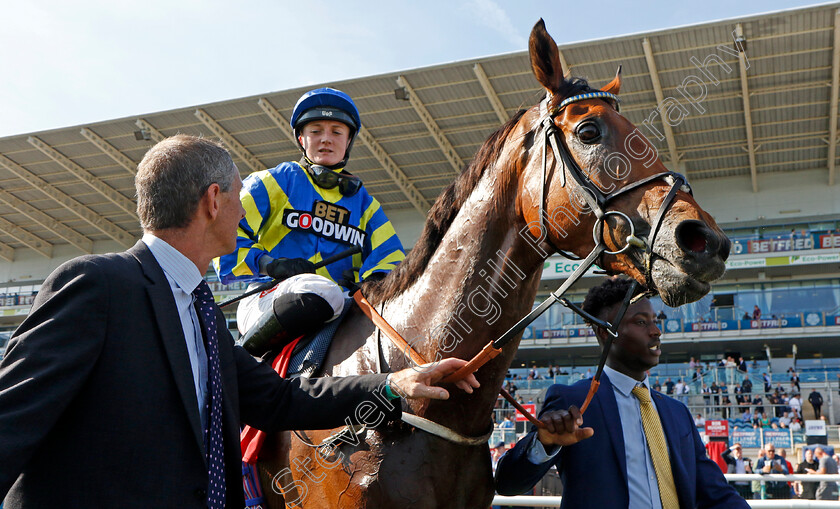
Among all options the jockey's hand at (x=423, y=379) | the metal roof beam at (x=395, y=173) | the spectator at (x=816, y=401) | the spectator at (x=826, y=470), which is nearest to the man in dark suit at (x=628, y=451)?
the jockey's hand at (x=423, y=379)

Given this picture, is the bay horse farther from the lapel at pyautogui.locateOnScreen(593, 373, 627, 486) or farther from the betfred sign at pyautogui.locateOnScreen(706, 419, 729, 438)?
the betfred sign at pyautogui.locateOnScreen(706, 419, 729, 438)

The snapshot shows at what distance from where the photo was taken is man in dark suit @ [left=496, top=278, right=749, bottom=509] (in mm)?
2400

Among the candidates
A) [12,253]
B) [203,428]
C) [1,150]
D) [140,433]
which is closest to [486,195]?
[203,428]

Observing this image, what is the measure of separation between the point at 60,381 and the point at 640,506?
2.03m

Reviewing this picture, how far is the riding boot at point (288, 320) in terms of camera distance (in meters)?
2.26

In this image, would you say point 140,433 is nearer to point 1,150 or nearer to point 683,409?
point 683,409

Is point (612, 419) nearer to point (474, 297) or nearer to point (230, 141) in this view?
point (474, 297)

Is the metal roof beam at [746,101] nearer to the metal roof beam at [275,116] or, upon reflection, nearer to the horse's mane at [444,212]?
the metal roof beam at [275,116]

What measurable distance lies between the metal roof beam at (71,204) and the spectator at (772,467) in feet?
79.2

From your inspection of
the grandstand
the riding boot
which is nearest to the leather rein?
the riding boot

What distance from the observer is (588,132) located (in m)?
2.06

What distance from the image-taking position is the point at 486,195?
2176mm

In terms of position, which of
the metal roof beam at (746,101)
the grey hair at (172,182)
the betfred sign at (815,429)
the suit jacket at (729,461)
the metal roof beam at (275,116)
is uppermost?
the metal roof beam at (746,101)

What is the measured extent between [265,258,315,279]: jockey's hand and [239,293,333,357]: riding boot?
0.70ft
